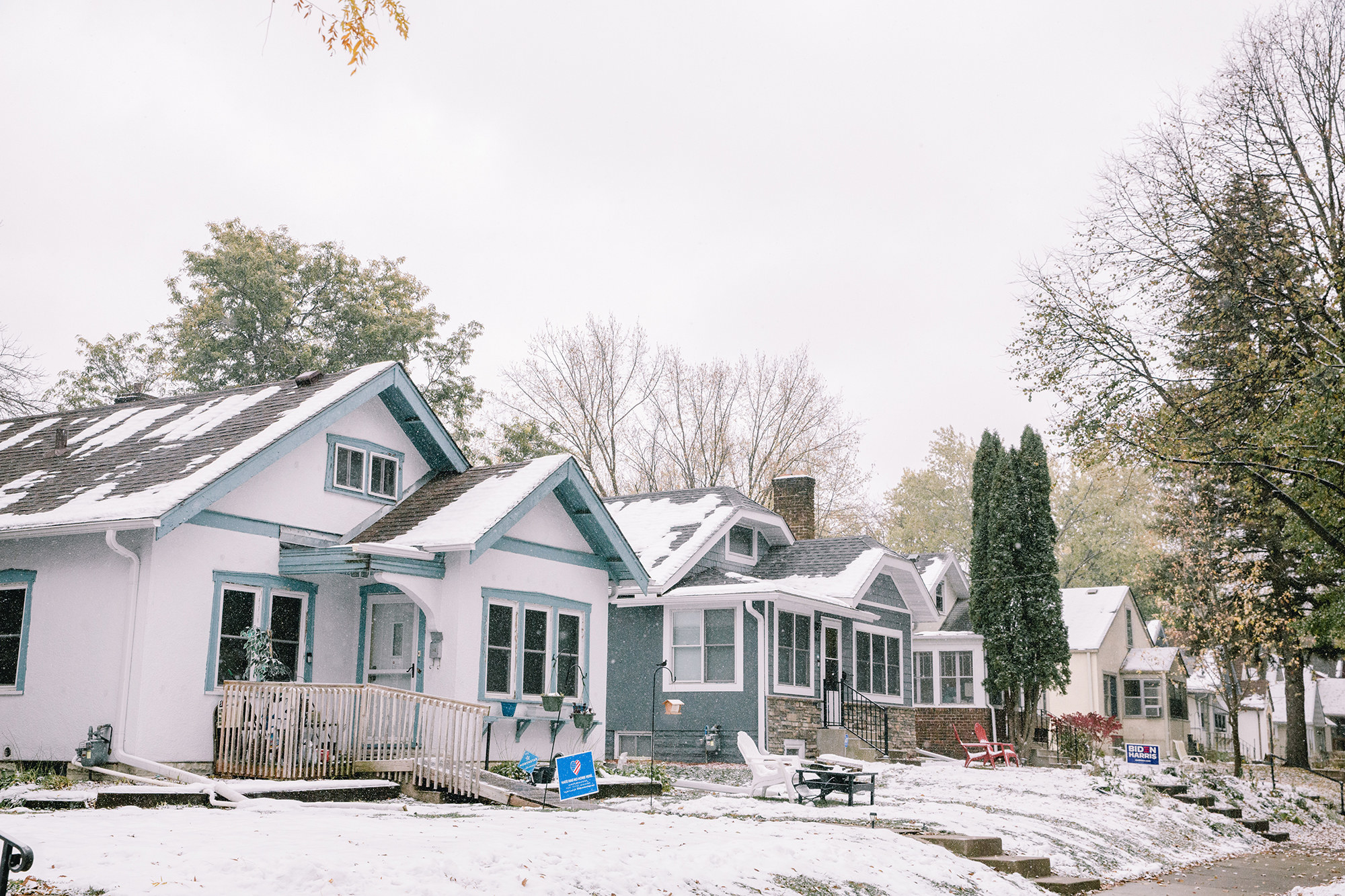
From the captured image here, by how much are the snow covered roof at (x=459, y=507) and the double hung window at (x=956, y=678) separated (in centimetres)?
1770

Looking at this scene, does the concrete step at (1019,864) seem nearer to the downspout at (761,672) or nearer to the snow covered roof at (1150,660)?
the downspout at (761,672)

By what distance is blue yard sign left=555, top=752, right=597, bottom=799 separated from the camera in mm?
11953

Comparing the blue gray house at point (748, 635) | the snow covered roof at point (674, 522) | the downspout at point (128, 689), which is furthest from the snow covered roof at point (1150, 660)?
the downspout at point (128, 689)

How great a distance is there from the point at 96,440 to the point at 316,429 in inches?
165

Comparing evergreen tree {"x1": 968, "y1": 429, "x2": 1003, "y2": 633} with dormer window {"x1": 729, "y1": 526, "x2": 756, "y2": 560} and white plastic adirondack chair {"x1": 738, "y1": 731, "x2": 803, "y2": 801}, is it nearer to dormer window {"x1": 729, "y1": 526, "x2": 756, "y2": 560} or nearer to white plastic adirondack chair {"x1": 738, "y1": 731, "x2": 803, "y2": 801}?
dormer window {"x1": 729, "y1": 526, "x2": 756, "y2": 560}

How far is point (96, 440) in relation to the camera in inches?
709

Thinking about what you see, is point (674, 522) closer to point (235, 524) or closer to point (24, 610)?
point (235, 524)

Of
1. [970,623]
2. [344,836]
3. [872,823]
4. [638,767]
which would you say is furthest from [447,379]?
[344,836]

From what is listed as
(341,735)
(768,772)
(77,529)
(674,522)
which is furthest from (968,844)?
(674,522)

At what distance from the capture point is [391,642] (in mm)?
16969

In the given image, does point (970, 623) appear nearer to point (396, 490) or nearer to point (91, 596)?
point (396, 490)

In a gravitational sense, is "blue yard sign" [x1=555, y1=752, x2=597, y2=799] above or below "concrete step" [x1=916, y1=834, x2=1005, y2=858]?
above

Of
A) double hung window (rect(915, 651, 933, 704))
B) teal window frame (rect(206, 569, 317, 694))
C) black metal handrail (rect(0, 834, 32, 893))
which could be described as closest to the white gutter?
teal window frame (rect(206, 569, 317, 694))

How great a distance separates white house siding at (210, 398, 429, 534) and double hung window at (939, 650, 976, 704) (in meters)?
18.7
